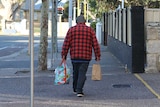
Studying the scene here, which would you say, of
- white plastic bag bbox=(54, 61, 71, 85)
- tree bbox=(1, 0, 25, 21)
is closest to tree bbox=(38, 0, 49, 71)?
white plastic bag bbox=(54, 61, 71, 85)

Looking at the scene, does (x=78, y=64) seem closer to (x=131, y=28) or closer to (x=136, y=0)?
(x=131, y=28)

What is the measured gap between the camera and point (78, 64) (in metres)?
9.62

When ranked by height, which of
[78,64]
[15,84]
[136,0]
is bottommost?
[15,84]

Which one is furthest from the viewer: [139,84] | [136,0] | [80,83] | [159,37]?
[136,0]

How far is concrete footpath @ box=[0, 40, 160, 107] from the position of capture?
8.85 metres

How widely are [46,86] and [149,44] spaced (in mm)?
3683

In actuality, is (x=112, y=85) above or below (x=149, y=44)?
below

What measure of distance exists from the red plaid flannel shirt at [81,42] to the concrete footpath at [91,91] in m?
0.94

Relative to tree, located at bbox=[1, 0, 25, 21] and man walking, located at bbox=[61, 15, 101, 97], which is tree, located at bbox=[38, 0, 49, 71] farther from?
tree, located at bbox=[1, 0, 25, 21]

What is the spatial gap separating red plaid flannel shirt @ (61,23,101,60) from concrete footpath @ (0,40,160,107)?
0.94m

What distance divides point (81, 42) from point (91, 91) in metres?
1.43

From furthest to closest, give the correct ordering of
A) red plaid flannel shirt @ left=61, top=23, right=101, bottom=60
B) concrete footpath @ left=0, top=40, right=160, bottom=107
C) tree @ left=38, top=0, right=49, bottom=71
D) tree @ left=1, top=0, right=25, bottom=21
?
tree @ left=1, top=0, right=25, bottom=21 → tree @ left=38, top=0, right=49, bottom=71 → red plaid flannel shirt @ left=61, top=23, right=101, bottom=60 → concrete footpath @ left=0, top=40, right=160, bottom=107

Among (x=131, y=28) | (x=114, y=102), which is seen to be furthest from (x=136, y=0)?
(x=114, y=102)

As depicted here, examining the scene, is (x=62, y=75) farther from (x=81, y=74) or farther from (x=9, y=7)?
(x=9, y=7)
